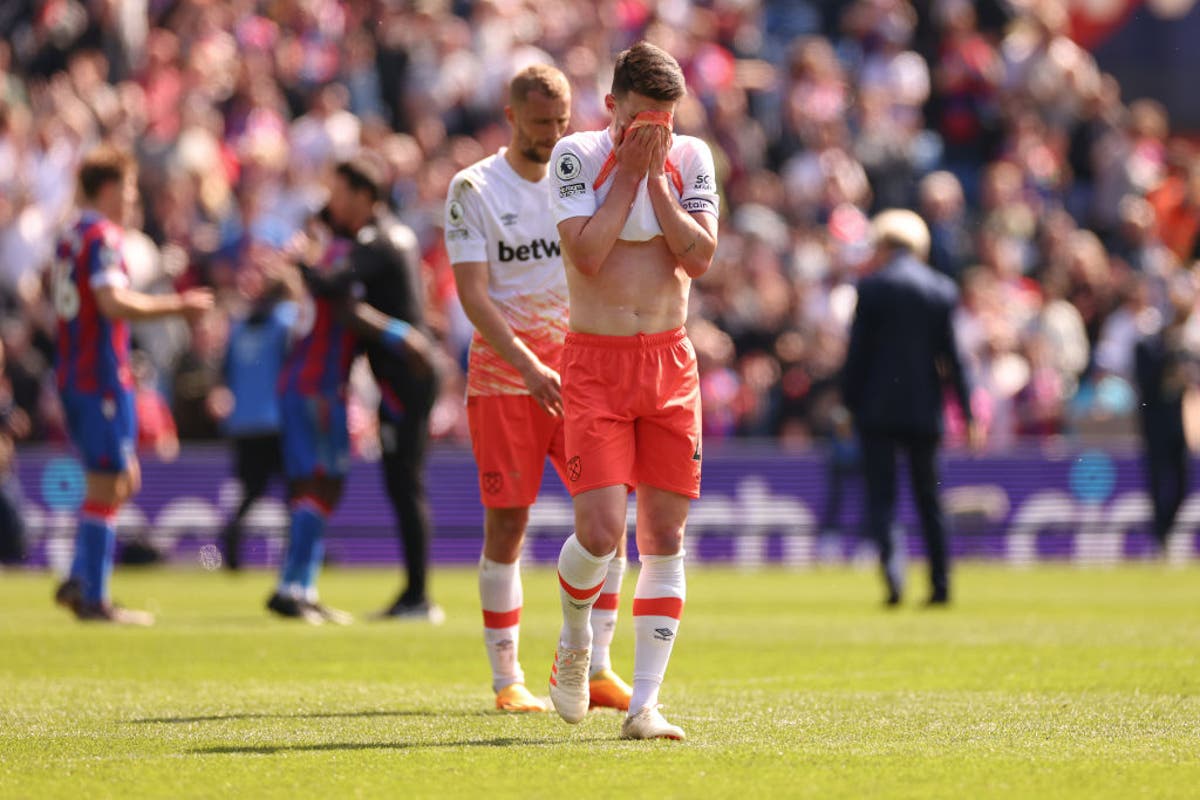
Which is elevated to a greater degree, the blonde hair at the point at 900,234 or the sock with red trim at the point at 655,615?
the blonde hair at the point at 900,234

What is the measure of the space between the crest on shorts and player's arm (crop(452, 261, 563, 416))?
0.81m

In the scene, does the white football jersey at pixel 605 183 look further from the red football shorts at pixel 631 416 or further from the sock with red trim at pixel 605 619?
the sock with red trim at pixel 605 619

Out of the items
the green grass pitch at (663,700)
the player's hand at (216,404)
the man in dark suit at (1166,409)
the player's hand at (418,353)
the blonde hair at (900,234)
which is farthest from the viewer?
the player's hand at (216,404)

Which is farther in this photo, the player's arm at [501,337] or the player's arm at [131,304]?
the player's arm at [131,304]

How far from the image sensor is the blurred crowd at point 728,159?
22.2 m

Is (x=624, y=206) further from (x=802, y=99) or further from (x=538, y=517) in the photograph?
(x=802, y=99)

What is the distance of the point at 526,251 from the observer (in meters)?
8.77

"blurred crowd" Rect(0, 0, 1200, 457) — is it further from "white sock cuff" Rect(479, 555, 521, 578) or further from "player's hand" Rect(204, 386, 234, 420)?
"white sock cuff" Rect(479, 555, 521, 578)

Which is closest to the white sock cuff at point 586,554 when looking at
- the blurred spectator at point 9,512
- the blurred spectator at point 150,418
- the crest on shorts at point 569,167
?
the crest on shorts at point 569,167

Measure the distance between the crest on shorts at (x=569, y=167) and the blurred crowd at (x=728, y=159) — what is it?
1260cm

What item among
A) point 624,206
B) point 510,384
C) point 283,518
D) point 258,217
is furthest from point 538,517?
point 624,206

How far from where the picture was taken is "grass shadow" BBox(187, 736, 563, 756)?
7.06 meters

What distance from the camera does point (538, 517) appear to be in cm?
2028

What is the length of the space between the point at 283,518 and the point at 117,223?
761 centimetres
